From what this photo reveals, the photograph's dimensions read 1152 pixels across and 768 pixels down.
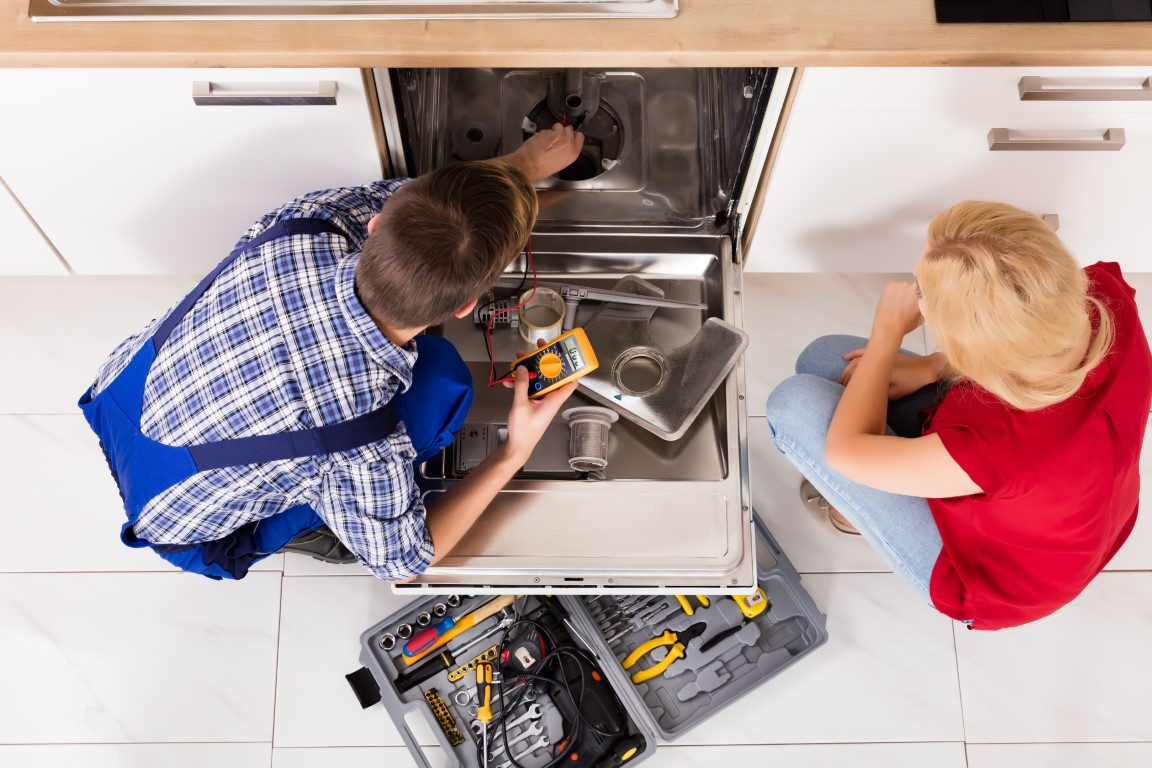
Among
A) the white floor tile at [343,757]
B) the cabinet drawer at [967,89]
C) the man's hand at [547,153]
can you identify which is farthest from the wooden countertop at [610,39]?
the white floor tile at [343,757]

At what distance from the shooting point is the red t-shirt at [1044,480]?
1.05m

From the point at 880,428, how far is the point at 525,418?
1.58ft

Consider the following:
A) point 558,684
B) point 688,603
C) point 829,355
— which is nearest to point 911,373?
point 829,355

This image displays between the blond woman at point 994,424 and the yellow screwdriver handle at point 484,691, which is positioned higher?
the blond woman at point 994,424

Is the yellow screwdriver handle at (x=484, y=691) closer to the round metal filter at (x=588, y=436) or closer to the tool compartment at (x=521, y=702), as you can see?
the tool compartment at (x=521, y=702)

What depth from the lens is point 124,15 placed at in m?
1.07

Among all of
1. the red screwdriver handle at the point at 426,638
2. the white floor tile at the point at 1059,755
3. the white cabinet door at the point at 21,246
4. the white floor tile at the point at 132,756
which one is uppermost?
the white cabinet door at the point at 21,246

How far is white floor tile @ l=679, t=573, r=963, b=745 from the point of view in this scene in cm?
160

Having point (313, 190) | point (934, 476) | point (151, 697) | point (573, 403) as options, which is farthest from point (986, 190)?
point (151, 697)

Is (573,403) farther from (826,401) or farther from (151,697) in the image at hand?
(151,697)

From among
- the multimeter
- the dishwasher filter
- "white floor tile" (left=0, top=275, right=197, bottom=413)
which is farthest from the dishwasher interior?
"white floor tile" (left=0, top=275, right=197, bottom=413)

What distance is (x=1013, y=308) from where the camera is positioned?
989 mm

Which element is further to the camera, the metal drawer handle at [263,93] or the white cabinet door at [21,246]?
the white cabinet door at [21,246]

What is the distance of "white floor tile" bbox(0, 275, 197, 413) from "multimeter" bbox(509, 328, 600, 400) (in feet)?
3.05
